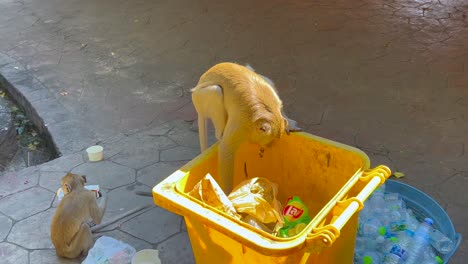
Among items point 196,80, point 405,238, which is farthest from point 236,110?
point 196,80

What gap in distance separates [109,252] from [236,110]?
122 cm

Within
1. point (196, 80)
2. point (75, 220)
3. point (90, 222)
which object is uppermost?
point (75, 220)

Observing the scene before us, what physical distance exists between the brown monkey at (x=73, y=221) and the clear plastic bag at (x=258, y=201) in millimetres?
1150

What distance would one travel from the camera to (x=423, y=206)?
126 inches

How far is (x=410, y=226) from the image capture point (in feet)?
10.1

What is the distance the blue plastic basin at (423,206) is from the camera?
9.80ft

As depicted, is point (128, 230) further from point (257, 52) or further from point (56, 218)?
point (257, 52)

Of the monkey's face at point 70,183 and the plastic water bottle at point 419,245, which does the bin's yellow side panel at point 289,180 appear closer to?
the plastic water bottle at point 419,245

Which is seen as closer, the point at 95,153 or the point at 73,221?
the point at 73,221

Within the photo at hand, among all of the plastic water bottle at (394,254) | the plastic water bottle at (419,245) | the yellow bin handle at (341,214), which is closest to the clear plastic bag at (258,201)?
the yellow bin handle at (341,214)

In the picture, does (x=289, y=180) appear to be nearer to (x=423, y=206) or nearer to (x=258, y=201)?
(x=258, y=201)

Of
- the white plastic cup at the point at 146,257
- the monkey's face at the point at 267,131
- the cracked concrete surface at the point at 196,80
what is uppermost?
the monkey's face at the point at 267,131

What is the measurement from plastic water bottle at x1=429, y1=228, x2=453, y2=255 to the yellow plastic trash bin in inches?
25.9

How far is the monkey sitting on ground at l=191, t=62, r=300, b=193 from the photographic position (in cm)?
290
